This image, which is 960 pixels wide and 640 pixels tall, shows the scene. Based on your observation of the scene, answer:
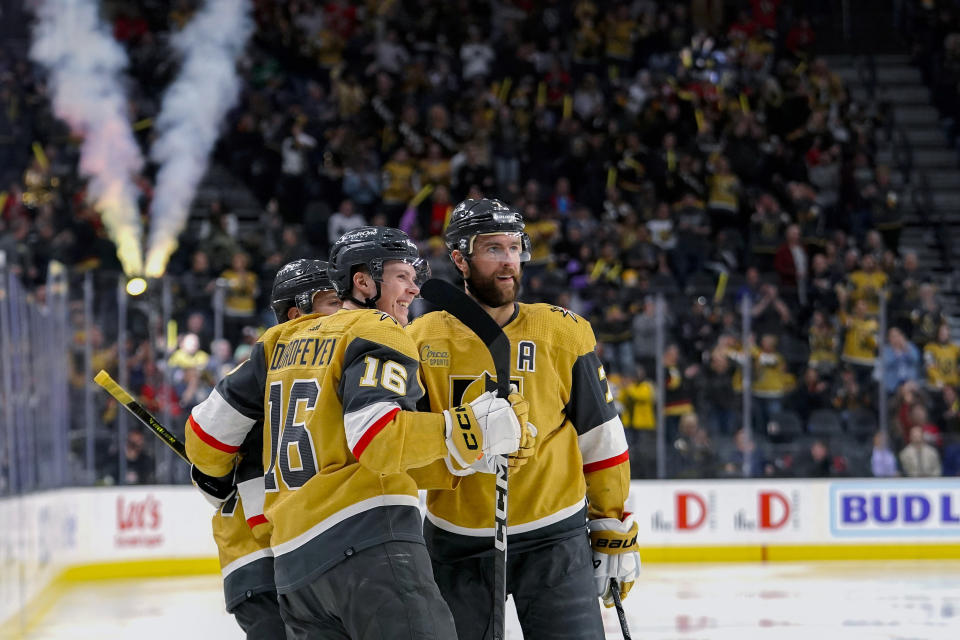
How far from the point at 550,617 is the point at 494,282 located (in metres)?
0.89

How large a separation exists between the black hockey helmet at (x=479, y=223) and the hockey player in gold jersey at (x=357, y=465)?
1.75 ft

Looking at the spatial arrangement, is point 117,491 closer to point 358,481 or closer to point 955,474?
point 955,474

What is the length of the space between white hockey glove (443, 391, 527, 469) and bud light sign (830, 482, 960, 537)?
8.14 meters

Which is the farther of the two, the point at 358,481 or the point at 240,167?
the point at 240,167

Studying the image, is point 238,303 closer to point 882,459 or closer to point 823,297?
point 823,297

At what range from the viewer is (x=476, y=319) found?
3480 millimetres

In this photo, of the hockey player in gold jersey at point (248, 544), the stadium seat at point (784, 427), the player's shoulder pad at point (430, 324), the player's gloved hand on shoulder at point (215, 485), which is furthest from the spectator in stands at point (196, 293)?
the player's shoulder pad at point (430, 324)

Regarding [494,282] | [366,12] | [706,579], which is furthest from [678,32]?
[494,282]

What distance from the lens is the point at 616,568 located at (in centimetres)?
370

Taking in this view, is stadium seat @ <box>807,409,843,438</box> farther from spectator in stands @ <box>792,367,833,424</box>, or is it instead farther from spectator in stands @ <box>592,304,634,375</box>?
spectator in stands @ <box>592,304,634,375</box>

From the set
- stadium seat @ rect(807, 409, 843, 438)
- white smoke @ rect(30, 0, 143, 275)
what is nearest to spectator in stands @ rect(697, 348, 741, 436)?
stadium seat @ rect(807, 409, 843, 438)

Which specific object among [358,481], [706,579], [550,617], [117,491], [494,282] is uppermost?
[494,282]

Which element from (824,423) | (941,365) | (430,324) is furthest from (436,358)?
(941,365)

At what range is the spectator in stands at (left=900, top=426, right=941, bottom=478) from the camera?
10391mm
